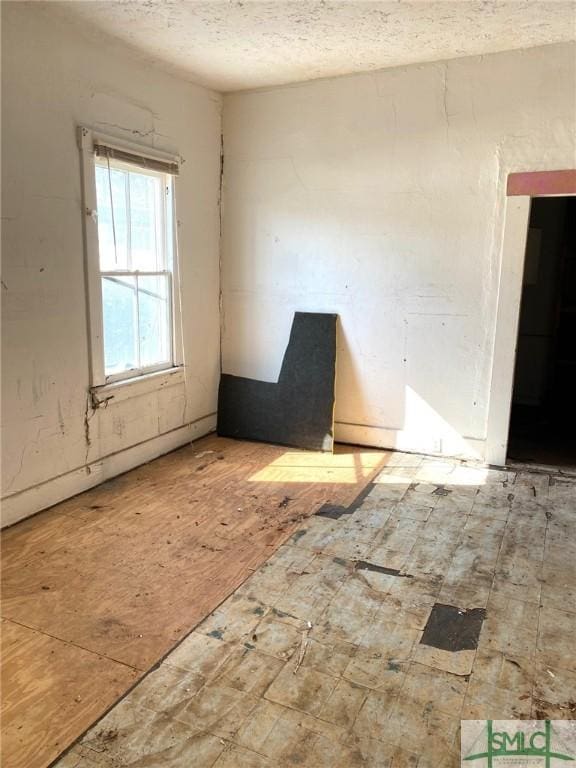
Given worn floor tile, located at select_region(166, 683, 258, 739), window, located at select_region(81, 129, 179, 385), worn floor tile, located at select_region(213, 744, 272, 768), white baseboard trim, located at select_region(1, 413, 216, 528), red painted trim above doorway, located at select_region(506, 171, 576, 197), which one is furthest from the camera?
red painted trim above doorway, located at select_region(506, 171, 576, 197)

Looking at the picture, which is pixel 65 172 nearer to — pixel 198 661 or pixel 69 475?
pixel 69 475

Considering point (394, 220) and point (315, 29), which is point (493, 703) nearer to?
point (394, 220)

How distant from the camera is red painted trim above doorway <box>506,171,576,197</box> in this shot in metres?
3.99

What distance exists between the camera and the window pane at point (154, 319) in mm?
4469

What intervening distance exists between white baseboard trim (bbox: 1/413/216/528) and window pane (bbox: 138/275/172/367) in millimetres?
681

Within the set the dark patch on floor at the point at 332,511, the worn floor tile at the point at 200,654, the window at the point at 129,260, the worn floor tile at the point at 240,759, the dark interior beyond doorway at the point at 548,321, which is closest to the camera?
the worn floor tile at the point at 240,759

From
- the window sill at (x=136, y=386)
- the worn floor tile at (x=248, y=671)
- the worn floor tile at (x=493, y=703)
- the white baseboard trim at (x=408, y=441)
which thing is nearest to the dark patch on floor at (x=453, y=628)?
the worn floor tile at (x=493, y=703)

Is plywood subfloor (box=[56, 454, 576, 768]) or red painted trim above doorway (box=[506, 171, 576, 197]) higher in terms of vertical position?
red painted trim above doorway (box=[506, 171, 576, 197])

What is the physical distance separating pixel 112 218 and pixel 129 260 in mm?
339

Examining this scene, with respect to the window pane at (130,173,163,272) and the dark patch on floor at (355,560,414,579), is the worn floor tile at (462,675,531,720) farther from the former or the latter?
the window pane at (130,173,163,272)

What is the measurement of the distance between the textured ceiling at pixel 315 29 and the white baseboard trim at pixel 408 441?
290 cm

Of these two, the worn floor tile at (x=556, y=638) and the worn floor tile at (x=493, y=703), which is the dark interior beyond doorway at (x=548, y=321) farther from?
the worn floor tile at (x=493, y=703)

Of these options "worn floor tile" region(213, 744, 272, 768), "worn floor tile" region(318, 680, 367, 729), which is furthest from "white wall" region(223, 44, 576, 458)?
"worn floor tile" region(213, 744, 272, 768)

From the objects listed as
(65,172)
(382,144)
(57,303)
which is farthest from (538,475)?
(65,172)
